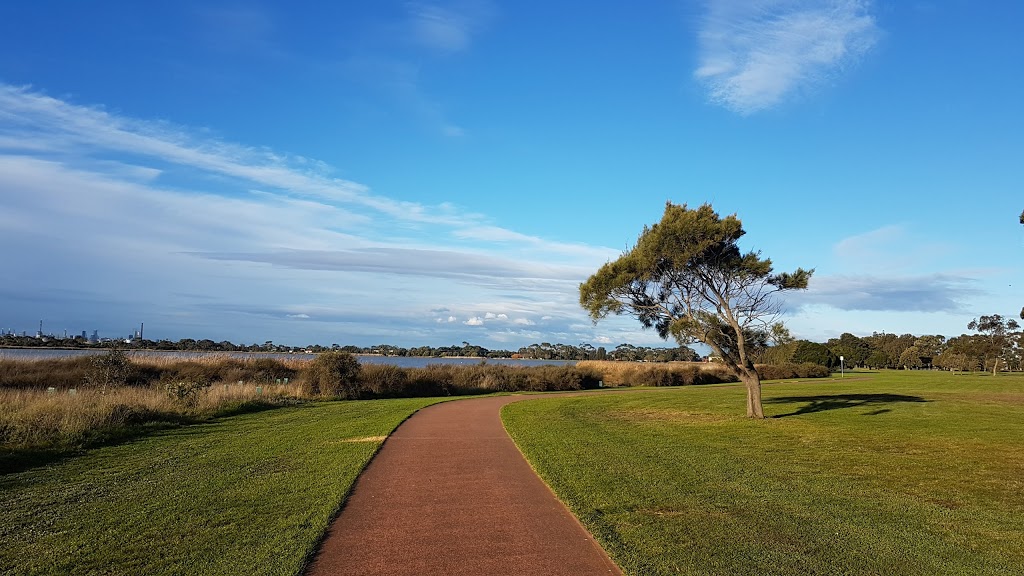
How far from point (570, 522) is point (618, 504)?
110 centimetres

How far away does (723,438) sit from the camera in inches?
603

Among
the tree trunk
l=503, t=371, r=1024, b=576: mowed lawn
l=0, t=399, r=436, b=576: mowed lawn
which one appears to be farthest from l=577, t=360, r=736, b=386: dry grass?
l=0, t=399, r=436, b=576: mowed lawn

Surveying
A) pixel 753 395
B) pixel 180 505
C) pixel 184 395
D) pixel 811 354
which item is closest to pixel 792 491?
pixel 180 505

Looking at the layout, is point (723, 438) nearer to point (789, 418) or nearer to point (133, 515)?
point (789, 418)

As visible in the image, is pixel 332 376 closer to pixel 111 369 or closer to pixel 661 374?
pixel 111 369

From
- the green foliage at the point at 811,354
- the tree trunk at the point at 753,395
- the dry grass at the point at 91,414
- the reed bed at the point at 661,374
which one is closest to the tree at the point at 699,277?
the tree trunk at the point at 753,395

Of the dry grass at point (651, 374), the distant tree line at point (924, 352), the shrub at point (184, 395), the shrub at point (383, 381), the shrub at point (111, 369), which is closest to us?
the shrub at point (184, 395)

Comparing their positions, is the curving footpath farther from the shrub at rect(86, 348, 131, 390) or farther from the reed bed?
the reed bed

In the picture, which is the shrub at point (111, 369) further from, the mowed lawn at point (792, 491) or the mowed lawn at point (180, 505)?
the mowed lawn at point (792, 491)

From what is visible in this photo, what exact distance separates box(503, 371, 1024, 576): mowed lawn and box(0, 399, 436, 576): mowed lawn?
327cm

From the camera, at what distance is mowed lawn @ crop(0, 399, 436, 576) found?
231 inches

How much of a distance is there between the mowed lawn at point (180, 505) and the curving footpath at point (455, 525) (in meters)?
0.37

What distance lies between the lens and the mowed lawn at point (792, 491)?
20.5ft

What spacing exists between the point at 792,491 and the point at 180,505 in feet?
27.1
